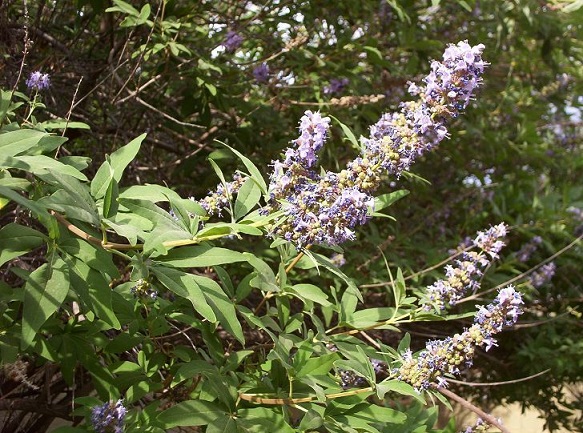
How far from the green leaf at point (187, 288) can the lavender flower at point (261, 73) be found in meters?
2.31

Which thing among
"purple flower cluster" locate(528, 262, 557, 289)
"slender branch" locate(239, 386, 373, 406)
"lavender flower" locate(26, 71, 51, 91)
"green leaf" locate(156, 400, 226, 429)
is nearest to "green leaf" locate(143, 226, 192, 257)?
"green leaf" locate(156, 400, 226, 429)

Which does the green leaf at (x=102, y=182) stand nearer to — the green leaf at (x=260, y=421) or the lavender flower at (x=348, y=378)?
the green leaf at (x=260, y=421)

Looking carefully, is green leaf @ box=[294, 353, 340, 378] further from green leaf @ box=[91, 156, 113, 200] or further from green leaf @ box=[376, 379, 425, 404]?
green leaf @ box=[91, 156, 113, 200]

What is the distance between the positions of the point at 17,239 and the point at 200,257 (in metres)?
0.41

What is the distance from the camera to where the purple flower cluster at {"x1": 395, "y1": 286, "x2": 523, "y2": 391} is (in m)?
2.12

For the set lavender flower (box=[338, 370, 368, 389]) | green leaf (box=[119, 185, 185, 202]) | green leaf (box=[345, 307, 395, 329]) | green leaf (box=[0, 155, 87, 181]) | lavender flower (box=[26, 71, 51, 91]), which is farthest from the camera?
lavender flower (box=[26, 71, 51, 91])

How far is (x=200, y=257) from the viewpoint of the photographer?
6.01 feet

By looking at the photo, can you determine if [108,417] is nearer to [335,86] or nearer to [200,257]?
[200,257]

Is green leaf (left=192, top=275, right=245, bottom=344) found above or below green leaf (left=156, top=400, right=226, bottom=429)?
above

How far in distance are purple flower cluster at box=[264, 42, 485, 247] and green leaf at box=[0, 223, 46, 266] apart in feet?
1.84

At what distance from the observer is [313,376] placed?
207cm

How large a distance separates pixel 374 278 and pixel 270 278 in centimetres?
206

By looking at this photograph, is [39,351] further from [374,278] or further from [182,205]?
[374,278]

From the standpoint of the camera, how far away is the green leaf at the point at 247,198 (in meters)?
2.01
